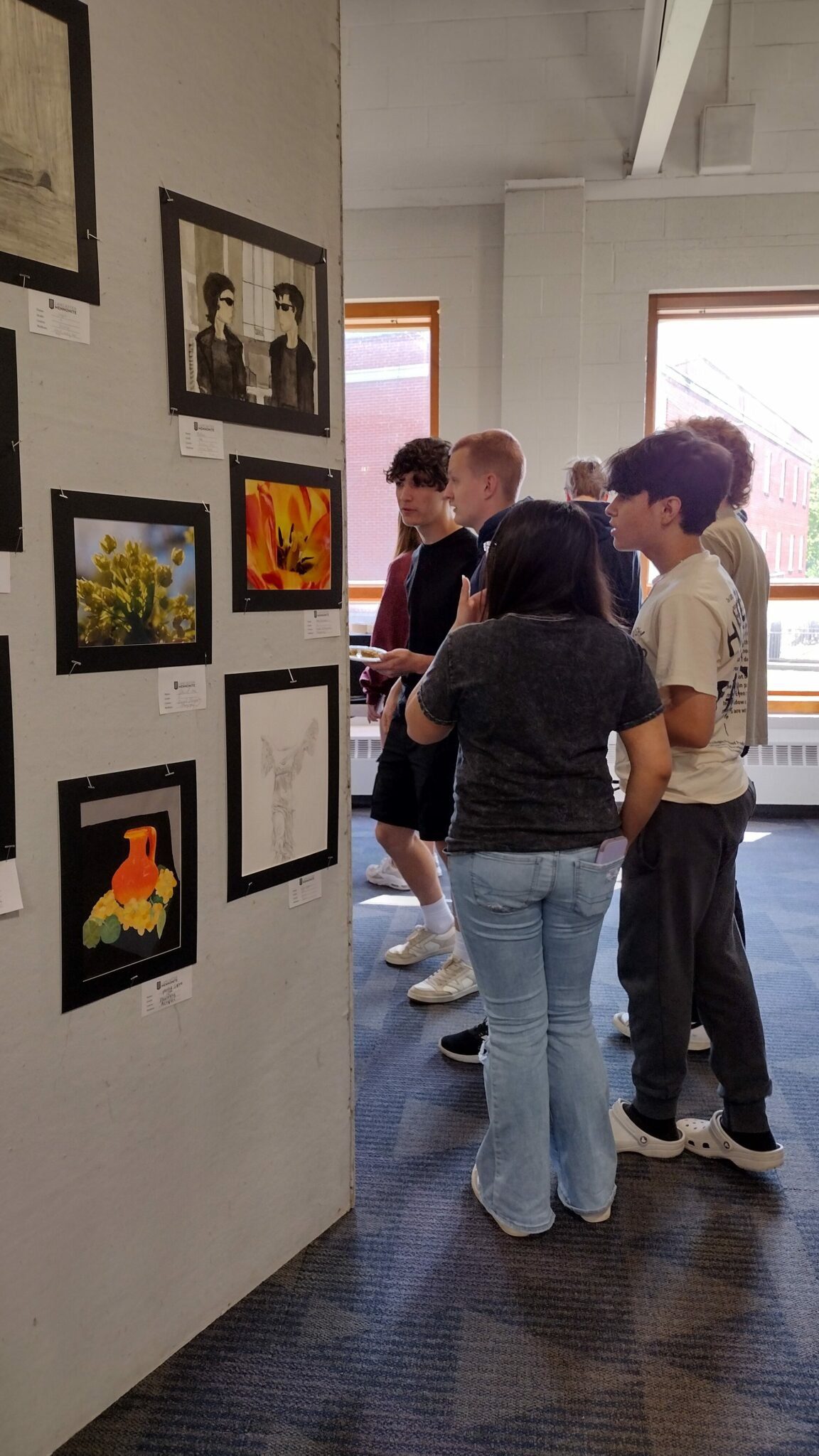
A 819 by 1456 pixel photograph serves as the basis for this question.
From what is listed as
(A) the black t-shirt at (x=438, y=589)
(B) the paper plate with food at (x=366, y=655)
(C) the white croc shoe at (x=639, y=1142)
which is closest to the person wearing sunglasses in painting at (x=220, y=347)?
(B) the paper plate with food at (x=366, y=655)

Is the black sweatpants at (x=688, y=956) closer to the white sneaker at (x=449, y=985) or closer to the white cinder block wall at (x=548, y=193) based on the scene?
the white sneaker at (x=449, y=985)

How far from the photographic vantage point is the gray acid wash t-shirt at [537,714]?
1.50 m

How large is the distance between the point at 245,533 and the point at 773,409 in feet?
13.3

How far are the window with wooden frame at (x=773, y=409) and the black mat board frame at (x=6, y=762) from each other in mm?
4119

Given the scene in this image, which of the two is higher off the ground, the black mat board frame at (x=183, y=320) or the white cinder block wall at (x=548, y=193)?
the white cinder block wall at (x=548, y=193)

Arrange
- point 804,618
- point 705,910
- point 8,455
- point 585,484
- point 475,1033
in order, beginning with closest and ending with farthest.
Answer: point 8,455
point 705,910
point 475,1033
point 585,484
point 804,618

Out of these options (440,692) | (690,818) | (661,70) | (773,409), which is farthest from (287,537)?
(773,409)

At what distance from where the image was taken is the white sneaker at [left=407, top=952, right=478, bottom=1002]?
2.65 meters

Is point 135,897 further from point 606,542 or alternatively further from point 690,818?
point 606,542

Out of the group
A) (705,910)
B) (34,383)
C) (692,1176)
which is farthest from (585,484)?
(34,383)

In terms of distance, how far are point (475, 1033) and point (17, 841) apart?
1502 millimetres

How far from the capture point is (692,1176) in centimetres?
189

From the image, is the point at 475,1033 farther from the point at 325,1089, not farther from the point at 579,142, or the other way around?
the point at 579,142

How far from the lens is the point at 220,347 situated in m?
1.33
